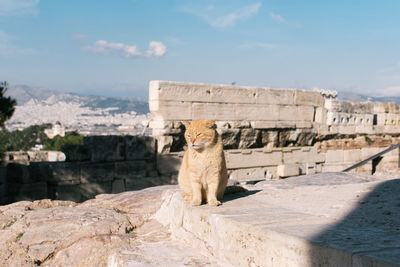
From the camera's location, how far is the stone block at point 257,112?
29.4ft

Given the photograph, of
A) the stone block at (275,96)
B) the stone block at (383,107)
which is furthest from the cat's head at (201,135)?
the stone block at (383,107)

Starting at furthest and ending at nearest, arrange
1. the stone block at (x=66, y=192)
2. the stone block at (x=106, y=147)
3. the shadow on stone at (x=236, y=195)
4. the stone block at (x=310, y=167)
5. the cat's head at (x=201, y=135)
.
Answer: the stone block at (x=310, y=167)
the stone block at (x=106, y=147)
the stone block at (x=66, y=192)
the shadow on stone at (x=236, y=195)
the cat's head at (x=201, y=135)

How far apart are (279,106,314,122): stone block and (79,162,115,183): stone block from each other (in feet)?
14.6

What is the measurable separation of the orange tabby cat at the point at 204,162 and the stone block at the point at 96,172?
4.13m

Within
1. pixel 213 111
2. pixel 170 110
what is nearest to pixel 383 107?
pixel 213 111

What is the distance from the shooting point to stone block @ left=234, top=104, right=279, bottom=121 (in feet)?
29.4

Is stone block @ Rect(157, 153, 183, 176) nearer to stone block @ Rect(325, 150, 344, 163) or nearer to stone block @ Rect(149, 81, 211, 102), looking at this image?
stone block @ Rect(149, 81, 211, 102)

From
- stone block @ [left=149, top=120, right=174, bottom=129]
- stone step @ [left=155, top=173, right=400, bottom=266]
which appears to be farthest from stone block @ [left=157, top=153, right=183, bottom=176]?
stone step @ [left=155, top=173, right=400, bottom=266]

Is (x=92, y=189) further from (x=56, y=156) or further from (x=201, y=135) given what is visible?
(x=201, y=135)

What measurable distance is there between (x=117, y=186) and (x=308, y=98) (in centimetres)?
548

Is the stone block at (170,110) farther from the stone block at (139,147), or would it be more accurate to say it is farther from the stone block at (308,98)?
the stone block at (308,98)

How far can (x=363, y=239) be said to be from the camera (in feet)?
8.26

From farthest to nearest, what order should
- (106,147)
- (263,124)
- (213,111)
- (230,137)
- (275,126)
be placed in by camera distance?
(275,126) < (263,124) < (230,137) < (213,111) < (106,147)

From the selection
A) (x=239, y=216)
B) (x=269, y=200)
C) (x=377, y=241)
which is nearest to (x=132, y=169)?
(x=269, y=200)
